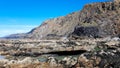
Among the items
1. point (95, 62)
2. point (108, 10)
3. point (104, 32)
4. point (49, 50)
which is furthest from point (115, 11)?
point (95, 62)

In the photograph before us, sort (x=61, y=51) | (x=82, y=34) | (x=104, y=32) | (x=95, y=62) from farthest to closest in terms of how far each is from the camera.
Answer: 1. (x=82, y=34)
2. (x=104, y=32)
3. (x=61, y=51)
4. (x=95, y=62)

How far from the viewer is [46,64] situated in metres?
29.4

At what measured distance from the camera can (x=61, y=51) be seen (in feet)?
201

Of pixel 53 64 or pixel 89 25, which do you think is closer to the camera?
pixel 53 64

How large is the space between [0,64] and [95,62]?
28.2ft

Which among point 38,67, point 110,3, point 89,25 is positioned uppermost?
point 110,3

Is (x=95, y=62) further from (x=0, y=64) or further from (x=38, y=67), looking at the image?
(x=0, y=64)

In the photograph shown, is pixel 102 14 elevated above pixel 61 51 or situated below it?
above

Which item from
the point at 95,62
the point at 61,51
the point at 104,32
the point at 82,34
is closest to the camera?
the point at 95,62

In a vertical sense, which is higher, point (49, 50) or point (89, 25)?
point (89, 25)

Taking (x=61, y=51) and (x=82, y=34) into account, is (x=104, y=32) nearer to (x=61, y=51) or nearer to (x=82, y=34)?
(x=82, y=34)

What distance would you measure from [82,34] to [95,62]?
154 m

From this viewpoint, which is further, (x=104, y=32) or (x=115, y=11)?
(x=115, y=11)

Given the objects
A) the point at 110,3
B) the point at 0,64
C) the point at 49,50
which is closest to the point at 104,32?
the point at 110,3
